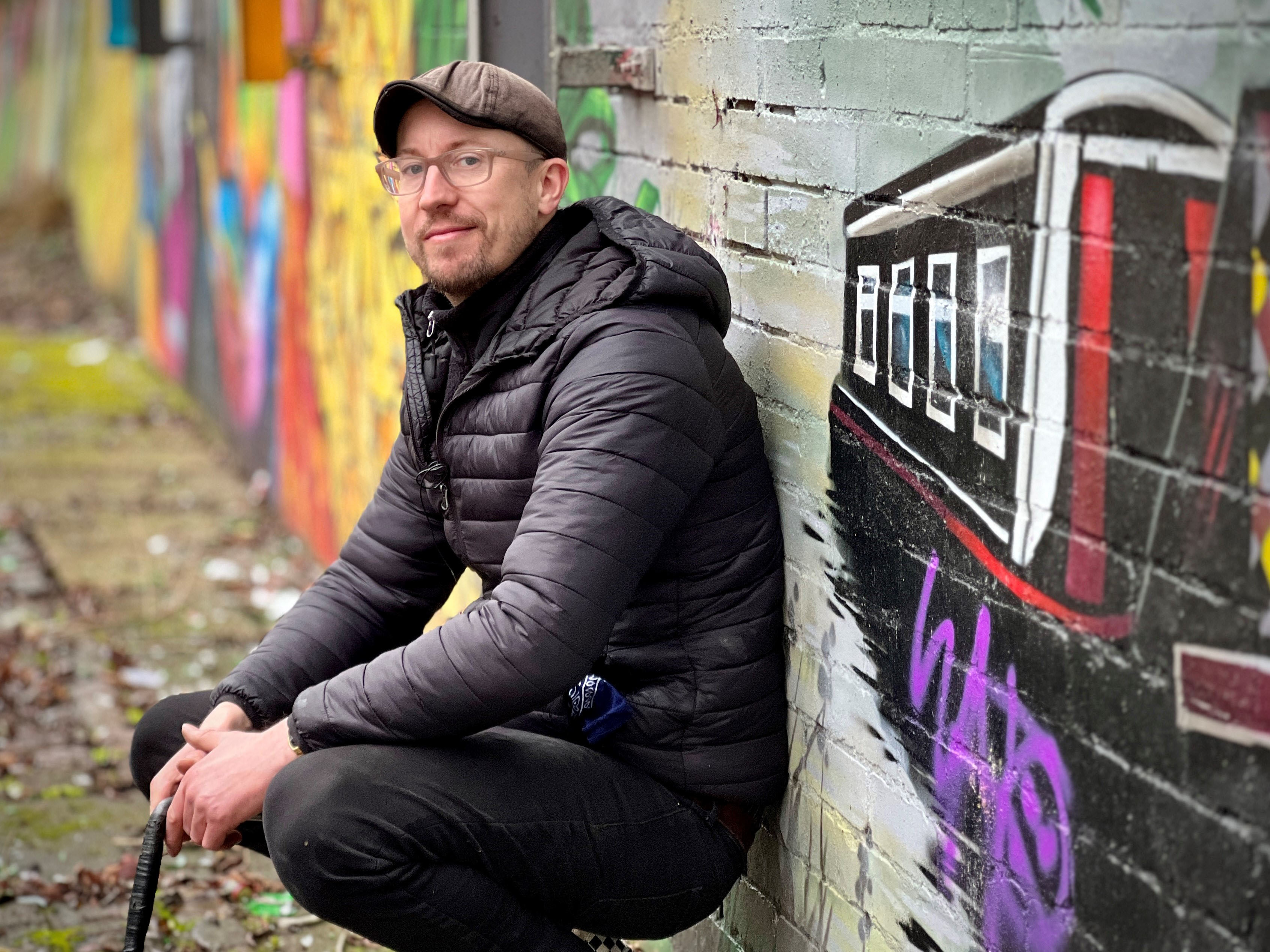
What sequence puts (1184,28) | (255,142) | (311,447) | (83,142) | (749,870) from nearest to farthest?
(1184,28) < (749,870) < (311,447) < (255,142) < (83,142)

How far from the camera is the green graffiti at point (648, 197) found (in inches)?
132

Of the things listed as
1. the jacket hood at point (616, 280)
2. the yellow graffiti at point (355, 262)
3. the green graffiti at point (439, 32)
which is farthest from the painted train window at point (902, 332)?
the yellow graffiti at point (355, 262)

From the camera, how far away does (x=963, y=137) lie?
6.96ft

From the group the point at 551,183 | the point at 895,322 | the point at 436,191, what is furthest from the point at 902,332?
the point at 436,191

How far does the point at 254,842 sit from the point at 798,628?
1.13m

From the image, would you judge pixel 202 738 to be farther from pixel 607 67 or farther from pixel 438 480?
pixel 607 67

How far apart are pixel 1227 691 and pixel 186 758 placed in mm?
1893

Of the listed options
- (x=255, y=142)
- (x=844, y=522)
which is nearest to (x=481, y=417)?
(x=844, y=522)

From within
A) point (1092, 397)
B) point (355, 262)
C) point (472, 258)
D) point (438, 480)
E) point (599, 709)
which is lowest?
point (599, 709)

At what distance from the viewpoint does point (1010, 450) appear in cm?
204

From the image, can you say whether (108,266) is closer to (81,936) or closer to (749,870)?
(81,936)

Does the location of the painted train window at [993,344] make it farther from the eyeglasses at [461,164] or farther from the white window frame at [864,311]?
the eyeglasses at [461,164]

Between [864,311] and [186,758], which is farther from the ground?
[864,311]

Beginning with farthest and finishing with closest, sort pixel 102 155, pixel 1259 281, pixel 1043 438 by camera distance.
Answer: pixel 102 155, pixel 1043 438, pixel 1259 281
